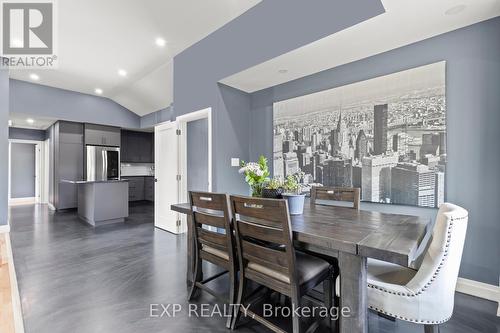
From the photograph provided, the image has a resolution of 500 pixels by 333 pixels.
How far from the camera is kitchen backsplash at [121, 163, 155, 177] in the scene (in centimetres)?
794

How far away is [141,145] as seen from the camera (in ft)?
26.7

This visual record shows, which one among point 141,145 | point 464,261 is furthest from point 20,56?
point 464,261

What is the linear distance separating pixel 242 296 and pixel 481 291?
2.15 m

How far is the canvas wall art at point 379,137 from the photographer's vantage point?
2.38 metres

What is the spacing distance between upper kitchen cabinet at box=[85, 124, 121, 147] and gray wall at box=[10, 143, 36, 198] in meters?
3.68

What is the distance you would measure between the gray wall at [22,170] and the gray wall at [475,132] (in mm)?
10942

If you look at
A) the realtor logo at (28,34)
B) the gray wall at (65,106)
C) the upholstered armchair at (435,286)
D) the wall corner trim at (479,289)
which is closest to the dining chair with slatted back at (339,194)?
the upholstered armchair at (435,286)

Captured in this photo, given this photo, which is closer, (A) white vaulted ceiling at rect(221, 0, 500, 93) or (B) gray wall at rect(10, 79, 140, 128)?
(A) white vaulted ceiling at rect(221, 0, 500, 93)

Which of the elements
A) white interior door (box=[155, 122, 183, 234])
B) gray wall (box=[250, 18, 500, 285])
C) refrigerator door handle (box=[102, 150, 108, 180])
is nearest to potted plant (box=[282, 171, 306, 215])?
gray wall (box=[250, 18, 500, 285])

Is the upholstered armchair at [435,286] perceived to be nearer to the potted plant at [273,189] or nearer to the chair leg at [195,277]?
the potted plant at [273,189]

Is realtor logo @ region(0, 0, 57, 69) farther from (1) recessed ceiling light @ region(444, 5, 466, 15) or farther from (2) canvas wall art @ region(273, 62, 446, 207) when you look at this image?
(1) recessed ceiling light @ region(444, 5, 466, 15)

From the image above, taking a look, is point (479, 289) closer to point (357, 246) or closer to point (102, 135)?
point (357, 246)

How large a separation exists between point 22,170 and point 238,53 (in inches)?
361

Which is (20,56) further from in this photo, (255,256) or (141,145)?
(255,256)
